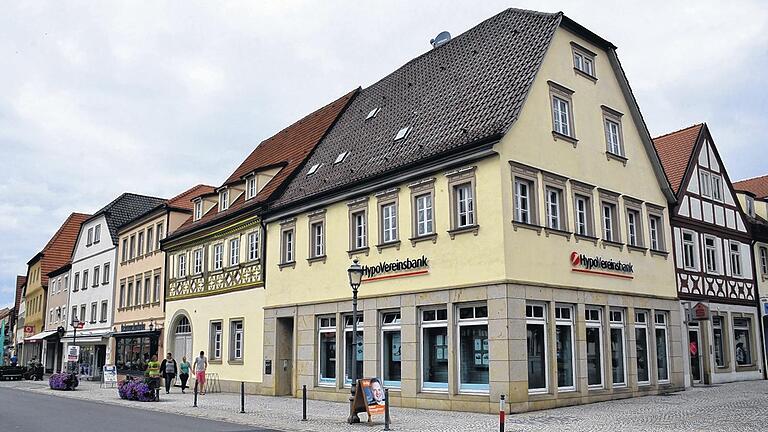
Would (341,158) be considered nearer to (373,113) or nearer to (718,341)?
(373,113)

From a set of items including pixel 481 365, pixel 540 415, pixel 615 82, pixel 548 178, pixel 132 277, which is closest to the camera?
pixel 540 415

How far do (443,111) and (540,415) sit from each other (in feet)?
31.9

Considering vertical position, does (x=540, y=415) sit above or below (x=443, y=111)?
below

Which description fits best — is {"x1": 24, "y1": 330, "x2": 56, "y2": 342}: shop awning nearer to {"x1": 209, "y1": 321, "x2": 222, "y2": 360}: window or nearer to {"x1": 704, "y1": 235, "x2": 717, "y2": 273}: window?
{"x1": 209, "y1": 321, "x2": 222, "y2": 360}: window

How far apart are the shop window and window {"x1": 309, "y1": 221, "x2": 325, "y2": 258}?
8588mm

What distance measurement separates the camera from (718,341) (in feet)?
92.7

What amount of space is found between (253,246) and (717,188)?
62.0ft

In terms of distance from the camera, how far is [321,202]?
25.2m

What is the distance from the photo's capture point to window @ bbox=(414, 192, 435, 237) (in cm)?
2084

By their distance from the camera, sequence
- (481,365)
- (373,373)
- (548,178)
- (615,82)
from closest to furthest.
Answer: (481,365) < (548,178) < (373,373) < (615,82)

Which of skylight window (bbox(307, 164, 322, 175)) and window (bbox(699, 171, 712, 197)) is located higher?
skylight window (bbox(307, 164, 322, 175))

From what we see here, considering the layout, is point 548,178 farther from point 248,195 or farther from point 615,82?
point 248,195

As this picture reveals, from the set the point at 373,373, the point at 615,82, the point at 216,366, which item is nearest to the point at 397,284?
the point at 373,373

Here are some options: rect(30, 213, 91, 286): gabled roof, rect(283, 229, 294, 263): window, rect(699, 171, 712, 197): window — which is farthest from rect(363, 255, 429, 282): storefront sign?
rect(30, 213, 91, 286): gabled roof
